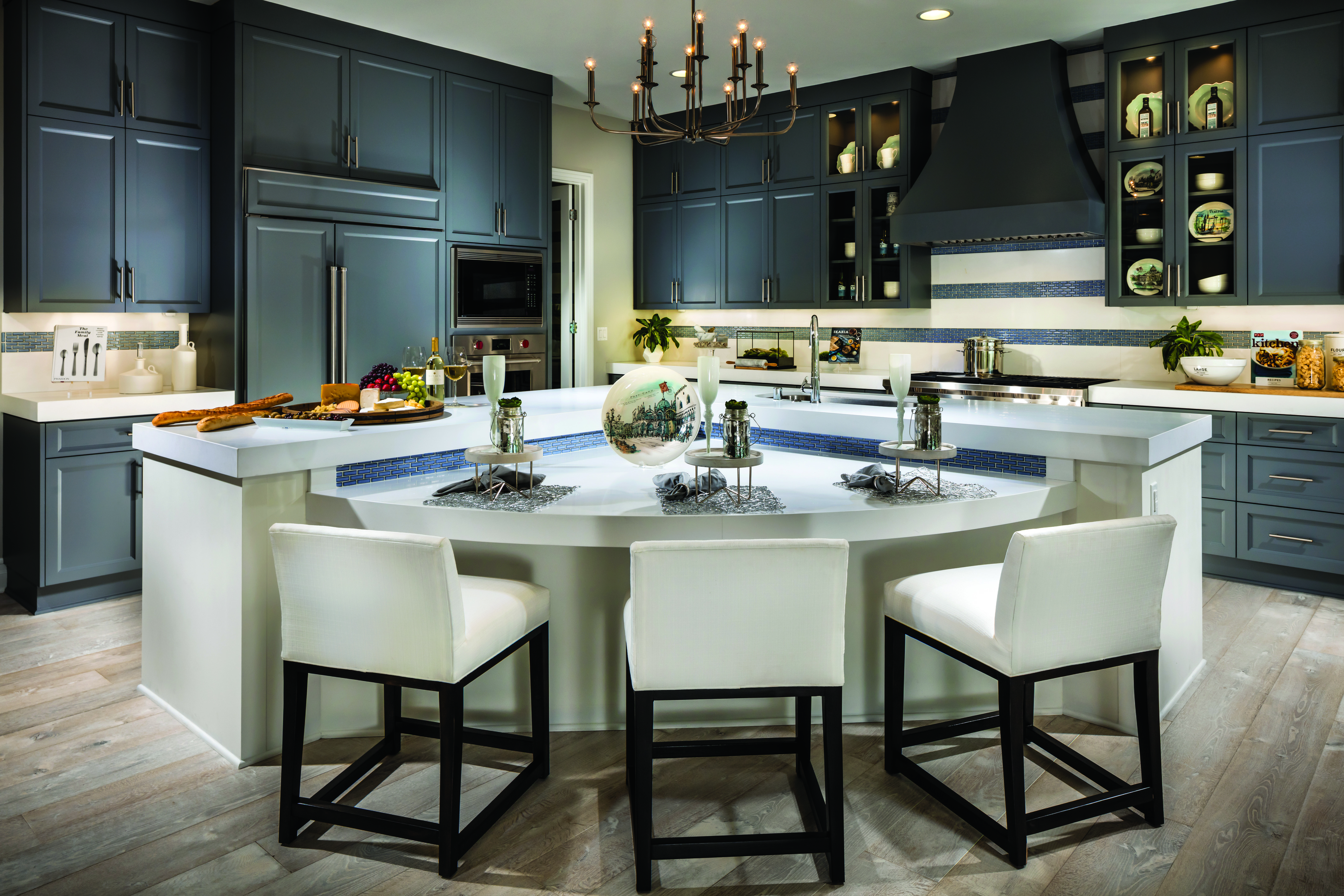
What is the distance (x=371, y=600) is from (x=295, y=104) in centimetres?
339

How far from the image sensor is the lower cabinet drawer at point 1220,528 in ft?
13.7

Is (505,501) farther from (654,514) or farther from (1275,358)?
(1275,358)

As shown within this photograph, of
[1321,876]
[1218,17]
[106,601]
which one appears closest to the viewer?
[1321,876]

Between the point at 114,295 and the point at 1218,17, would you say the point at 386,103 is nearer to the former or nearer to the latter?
the point at 114,295

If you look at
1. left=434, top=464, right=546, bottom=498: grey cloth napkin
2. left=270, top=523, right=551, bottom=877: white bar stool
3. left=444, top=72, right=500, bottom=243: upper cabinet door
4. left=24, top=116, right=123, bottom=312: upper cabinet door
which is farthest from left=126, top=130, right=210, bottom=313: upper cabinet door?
left=270, top=523, right=551, bottom=877: white bar stool

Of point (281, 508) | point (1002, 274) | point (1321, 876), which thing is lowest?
point (1321, 876)

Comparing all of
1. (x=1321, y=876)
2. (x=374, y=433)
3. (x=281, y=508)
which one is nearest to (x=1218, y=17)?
(x=1321, y=876)

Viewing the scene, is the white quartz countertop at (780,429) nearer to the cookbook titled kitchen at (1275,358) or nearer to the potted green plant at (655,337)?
the cookbook titled kitchen at (1275,358)

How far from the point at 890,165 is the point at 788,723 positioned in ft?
12.8

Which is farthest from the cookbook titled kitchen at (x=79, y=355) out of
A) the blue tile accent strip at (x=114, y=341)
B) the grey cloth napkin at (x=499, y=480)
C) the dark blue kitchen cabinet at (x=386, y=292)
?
the grey cloth napkin at (x=499, y=480)

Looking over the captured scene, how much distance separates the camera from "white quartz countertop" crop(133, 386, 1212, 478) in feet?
7.95

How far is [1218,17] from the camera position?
4.28m

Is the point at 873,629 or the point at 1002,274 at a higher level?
Answer: the point at 1002,274

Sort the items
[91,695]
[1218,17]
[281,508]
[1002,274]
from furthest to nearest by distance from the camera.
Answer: [1002,274]
[1218,17]
[91,695]
[281,508]
